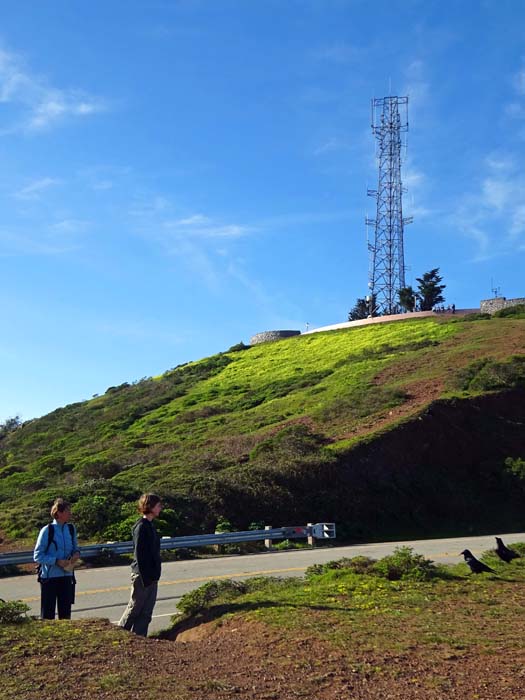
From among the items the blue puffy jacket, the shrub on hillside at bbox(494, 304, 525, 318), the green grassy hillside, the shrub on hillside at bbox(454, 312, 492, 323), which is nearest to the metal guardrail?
the green grassy hillside

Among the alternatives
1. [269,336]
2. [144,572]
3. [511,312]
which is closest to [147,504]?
[144,572]

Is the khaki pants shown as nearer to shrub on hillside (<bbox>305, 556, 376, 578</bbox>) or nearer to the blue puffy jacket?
the blue puffy jacket

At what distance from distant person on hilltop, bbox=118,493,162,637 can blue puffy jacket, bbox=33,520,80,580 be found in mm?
675

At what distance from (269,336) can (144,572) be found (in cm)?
6516

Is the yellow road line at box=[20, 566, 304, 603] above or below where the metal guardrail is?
below

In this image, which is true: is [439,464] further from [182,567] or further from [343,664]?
[343,664]

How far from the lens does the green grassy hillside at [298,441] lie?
23.4 metres

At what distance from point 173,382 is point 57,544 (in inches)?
2131

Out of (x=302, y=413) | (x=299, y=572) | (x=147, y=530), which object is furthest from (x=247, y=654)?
(x=302, y=413)

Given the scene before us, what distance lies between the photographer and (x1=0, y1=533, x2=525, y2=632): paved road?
10.6m

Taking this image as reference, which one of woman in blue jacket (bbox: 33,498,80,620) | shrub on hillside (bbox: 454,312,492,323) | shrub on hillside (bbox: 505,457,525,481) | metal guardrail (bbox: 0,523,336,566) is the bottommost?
metal guardrail (bbox: 0,523,336,566)

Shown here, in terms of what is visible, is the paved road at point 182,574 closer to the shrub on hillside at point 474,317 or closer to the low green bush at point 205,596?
the low green bush at point 205,596

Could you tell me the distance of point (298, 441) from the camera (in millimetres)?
27984

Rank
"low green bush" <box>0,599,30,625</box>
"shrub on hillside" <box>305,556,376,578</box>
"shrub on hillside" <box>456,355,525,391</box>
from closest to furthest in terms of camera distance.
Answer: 1. "low green bush" <box>0,599,30,625</box>
2. "shrub on hillside" <box>305,556,376,578</box>
3. "shrub on hillside" <box>456,355,525,391</box>
